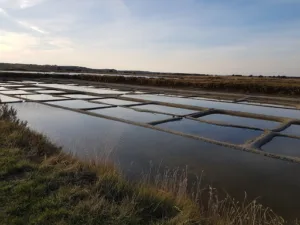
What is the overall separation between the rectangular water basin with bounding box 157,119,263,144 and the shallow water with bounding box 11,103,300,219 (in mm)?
764

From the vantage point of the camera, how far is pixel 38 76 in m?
35.5

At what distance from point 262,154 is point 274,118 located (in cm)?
450

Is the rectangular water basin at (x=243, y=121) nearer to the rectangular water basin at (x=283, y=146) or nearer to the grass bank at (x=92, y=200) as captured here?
the rectangular water basin at (x=283, y=146)

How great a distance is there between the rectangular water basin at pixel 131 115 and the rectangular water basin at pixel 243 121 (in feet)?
5.47

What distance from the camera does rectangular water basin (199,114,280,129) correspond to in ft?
30.1

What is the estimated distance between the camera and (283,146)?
682 centimetres

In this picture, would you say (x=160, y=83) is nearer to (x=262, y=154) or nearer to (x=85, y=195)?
(x=262, y=154)

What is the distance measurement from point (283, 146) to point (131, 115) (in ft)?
17.4

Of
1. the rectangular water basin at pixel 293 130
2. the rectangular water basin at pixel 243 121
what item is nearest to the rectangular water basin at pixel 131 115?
the rectangular water basin at pixel 243 121

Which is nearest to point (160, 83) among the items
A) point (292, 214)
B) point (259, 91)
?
point (259, 91)

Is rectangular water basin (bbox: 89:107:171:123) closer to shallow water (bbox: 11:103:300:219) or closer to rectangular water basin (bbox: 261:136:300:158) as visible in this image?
shallow water (bbox: 11:103:300:219)

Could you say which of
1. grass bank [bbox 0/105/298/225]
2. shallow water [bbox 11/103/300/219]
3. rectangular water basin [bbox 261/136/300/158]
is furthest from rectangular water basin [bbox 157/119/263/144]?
grass bank [bbox 0/105/298/225]

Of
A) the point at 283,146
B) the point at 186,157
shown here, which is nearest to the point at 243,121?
the point at 283,146

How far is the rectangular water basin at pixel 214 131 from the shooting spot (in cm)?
752
